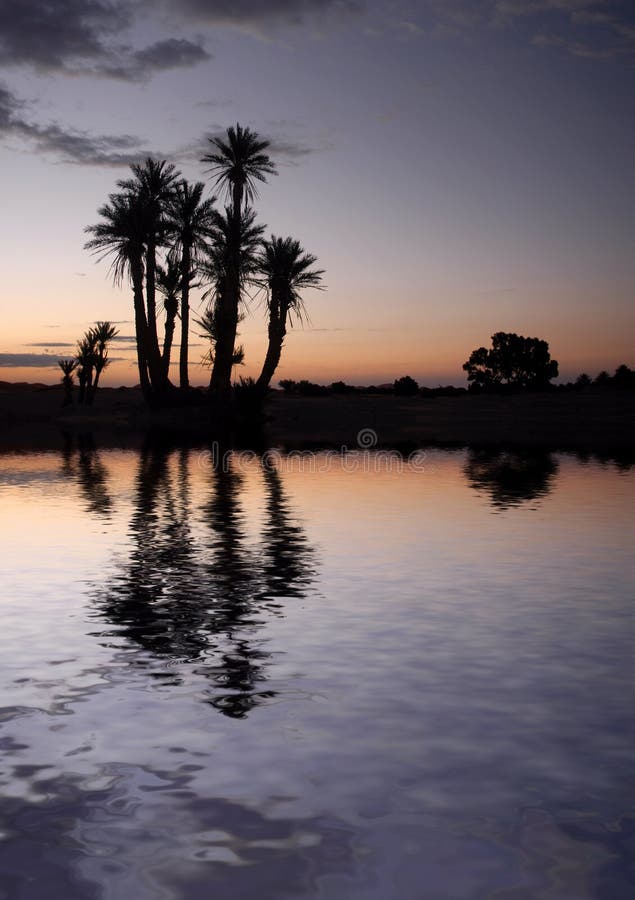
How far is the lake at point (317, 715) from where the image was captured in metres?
4.59

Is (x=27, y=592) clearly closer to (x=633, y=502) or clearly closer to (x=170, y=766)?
(x=170, y=766)

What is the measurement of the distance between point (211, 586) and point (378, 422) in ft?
158

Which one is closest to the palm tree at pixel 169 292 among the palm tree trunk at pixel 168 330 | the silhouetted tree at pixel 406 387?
the palm tree trunk at pixel 168 330

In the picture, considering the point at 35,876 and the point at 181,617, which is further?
the point at 181,617

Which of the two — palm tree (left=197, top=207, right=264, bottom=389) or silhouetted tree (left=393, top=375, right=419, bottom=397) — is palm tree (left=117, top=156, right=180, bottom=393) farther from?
silhouetted tree (left=393, top=375, right=419, bottom=397)

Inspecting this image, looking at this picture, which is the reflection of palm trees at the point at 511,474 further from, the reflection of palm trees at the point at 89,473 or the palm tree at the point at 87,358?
the palm tree at the point at 87,358

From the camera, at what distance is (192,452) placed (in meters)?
33.7

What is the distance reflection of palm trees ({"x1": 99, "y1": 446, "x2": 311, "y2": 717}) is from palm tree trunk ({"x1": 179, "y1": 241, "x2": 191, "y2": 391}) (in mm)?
35851

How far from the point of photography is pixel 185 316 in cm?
5497

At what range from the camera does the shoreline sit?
139 feet

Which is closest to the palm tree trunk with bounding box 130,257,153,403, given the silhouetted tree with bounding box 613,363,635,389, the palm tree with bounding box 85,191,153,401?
the palm tree with bounding box 85,191,153,401

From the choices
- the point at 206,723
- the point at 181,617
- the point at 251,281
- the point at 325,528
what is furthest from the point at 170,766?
the point at 251,281

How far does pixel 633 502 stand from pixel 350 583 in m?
9.54

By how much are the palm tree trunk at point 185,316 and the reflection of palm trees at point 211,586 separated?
35.9m
